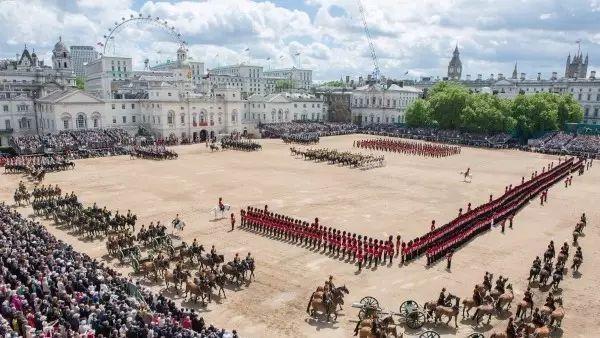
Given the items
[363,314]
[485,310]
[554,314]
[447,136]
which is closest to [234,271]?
[363,314]

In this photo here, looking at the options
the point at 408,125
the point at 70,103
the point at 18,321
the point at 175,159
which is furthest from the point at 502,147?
the point at 18,321

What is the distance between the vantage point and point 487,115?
69.1 metres

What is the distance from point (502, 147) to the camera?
6712cm

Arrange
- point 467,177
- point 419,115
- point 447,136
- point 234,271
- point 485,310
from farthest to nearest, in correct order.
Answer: point 419,115 < point 447,136 < point 467,177 < point 234,271 < point 485,310

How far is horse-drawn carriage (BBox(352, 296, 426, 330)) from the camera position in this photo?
15305mm

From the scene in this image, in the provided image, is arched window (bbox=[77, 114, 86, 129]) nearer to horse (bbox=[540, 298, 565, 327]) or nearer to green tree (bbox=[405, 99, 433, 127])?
green tree (bbox=[405, 99, 433, 127])

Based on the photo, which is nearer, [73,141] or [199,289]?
[199,289]

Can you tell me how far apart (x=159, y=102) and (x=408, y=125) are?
44047mm

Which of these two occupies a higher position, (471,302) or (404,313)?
(471,302)

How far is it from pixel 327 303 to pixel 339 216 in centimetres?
1340

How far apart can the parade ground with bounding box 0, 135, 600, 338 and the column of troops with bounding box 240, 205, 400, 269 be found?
2.06ft

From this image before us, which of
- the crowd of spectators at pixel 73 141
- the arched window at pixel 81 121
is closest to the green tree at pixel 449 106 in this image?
the crowd of spectators at pixel 73 141

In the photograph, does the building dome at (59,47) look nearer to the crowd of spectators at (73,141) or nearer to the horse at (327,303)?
the crowd of spectators at (73,141)

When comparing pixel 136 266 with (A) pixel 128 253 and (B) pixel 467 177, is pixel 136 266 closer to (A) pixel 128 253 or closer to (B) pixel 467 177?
(A) pixel 128 253
